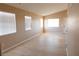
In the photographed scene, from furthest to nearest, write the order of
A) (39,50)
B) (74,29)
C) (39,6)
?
(39,6), (39,50), (74,29)

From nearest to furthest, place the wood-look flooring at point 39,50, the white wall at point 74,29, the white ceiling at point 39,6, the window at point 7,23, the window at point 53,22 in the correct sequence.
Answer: the white ceiling at point 39,6, the white wall at point 74,29, the wood-look flooring at point 39,50, the window at point 7,23, the window at point 53,22

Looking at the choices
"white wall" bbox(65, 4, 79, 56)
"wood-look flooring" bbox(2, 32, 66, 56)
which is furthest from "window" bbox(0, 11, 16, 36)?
"white wall" bbox(65, 4, 79, 56)

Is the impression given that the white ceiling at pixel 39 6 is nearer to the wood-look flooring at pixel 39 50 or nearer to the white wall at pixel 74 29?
the white wall at pixel 74 29

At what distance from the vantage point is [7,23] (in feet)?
13.8

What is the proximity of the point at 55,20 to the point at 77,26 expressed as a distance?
29.6 ft

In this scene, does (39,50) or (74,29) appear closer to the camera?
(74,29)

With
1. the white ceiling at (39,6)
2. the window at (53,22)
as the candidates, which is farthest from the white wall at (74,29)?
the window at (53,22)

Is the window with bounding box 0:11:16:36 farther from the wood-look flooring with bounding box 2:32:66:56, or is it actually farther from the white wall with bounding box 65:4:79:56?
the white wall with bounding box 65:4:79:56

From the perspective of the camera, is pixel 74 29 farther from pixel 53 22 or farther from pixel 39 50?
pixel 53 22

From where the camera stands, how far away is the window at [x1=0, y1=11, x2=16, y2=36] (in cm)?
382

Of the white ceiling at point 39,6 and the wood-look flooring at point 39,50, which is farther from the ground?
the white ceiling at point 39,6

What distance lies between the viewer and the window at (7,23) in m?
3.82

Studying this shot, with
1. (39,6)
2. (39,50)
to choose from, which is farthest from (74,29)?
(39,6)

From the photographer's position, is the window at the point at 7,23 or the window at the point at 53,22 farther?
the window at the point at 53,22
